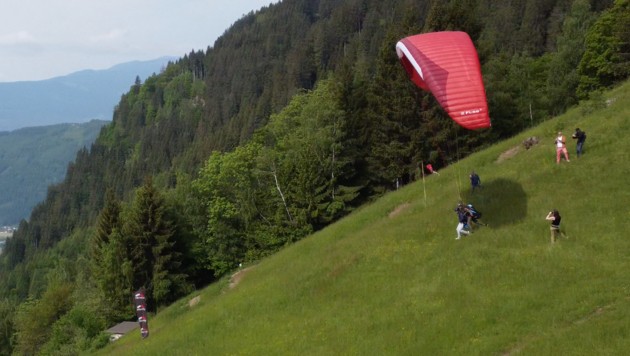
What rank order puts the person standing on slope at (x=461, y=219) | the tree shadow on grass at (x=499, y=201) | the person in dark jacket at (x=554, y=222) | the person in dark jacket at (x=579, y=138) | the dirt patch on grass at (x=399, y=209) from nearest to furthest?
the person in dark jacket at (x=554, y=222) < the person standing on slope at (x=461, y=219) < the tree shadow on grass at (x=499, y=201) < the person in dark jacket at (x=579, y=138) < the dirt patch on grass at (x=399, y=209)

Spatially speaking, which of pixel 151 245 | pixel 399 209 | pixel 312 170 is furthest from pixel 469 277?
pixel 151 245

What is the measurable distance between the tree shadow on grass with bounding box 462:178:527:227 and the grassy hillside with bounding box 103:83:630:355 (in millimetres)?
91

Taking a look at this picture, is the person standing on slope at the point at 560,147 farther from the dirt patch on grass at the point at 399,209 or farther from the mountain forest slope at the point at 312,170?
the dirt patch on grass at the point at 399,209

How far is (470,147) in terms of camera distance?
140 ft

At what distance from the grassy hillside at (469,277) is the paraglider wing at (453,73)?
5.47 m

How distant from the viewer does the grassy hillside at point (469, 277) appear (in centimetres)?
1639

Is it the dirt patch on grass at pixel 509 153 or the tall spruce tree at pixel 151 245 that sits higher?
the dirt patch on grass at pixel 509 153

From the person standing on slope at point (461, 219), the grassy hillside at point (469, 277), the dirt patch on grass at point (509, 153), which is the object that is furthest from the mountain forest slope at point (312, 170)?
the person standing on slope at point (461, 219)

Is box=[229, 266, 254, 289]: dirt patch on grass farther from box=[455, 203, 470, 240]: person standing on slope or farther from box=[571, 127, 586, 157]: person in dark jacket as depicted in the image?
box=[571, 127, 586, 157]: person in dark jacket

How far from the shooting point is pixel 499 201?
2592 cm

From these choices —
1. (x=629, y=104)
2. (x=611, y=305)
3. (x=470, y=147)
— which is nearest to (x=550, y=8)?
(x=470, y=147)

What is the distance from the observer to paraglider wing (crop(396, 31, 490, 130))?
20.0 metres

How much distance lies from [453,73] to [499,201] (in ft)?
25.6

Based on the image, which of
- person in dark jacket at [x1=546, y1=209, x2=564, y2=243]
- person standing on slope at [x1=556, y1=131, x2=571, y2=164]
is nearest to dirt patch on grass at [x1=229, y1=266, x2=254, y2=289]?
person in dark jacket at [x1=546, y1=209, x2=564, y2=243]
